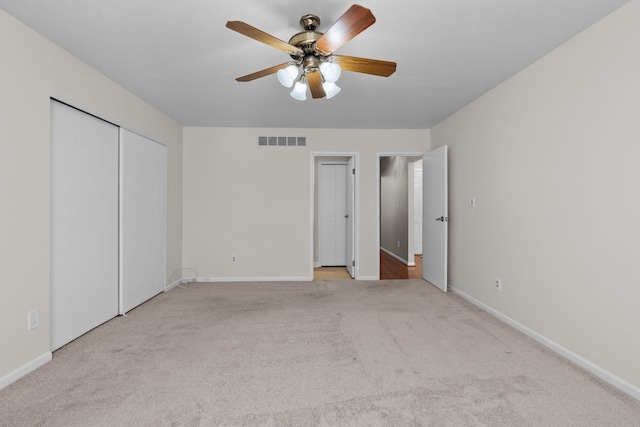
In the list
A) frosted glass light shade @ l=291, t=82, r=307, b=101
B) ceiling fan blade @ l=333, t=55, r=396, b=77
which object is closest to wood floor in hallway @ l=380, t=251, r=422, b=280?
frosted glass light shade @ l=291, t=82, r=307, b=101

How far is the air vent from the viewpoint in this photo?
4.72 m

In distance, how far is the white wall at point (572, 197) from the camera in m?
1.89

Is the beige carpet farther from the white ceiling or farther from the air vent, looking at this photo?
the air vent

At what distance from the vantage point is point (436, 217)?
427 cm

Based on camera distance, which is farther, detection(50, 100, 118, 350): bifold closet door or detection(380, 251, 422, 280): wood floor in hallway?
detection(380, 251, 422, 280): wood floor in hallway

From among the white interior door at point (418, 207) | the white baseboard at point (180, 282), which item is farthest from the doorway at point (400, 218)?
the white baseboard at point (180, 282)

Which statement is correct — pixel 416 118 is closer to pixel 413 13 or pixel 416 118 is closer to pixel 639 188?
pixel 413 13

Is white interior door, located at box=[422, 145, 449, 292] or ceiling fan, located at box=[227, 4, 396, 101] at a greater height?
ceiling fan, located at box=[227, 4, 396, 101]

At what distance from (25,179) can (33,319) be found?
3.11ft

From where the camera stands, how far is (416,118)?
4207 mm

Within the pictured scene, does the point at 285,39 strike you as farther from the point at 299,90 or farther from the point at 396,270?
the point at 396,270

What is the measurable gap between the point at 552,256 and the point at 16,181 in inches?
150

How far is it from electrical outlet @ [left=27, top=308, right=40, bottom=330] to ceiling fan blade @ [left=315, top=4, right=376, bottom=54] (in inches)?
101

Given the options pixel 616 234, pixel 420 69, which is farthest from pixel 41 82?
pixel 616 234
